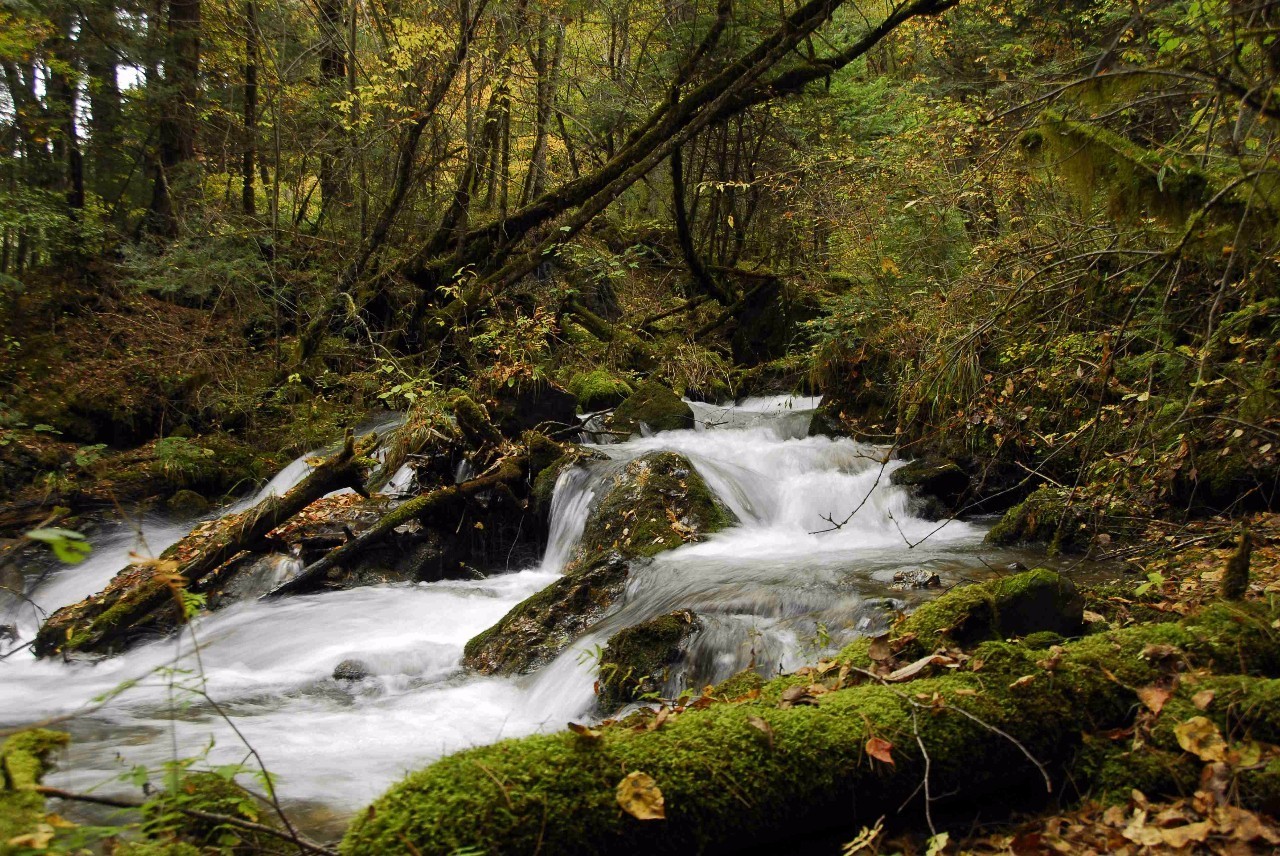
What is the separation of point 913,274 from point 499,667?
8960 mm

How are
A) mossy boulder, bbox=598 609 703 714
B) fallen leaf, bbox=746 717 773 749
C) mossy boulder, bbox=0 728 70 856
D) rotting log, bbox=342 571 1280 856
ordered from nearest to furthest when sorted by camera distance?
1. mossy boulder, bbox=0 728 70 856
2. rotting log, bbox=342 571 1280 856
3. fallen leaf, bbox=746 717 773 749
4. mossy boulder, bbox=598 609 703 714

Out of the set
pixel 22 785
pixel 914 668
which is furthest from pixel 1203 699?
pixel 22 785

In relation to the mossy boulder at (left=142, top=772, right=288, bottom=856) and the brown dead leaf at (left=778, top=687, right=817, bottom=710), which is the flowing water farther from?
the brown dead leaf at (left=778, top=687, right=817, bottom=710)

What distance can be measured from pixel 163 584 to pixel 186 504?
4.23 m

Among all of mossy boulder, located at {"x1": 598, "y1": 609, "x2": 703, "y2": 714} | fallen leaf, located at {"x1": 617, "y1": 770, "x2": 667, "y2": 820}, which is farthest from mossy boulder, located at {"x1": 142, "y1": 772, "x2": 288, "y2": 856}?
mossy boulder, located at {"x1": 598, "y1": 609, "x2": 703, "y2": 714}

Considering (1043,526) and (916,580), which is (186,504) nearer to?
(916,580)

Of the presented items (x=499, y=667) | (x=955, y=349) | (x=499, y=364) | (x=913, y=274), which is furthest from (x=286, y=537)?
(x=913, y=274)

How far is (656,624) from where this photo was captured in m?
5.32

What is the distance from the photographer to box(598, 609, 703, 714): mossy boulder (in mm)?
5008

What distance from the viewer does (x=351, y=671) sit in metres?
6.34

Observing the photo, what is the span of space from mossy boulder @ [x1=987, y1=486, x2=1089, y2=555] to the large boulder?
9.34 feet

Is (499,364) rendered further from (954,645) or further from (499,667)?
(954,645)

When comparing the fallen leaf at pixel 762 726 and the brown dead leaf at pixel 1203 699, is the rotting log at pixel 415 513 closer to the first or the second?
the fallen leaf at pixel 762 726

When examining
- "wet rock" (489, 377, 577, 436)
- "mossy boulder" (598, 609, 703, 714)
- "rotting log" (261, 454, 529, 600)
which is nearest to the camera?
A: "mossy boulder" (598, 609, 703, 714)
